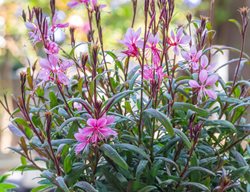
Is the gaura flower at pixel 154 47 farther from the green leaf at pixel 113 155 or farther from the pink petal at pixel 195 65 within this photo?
the green leaf at pixel 113 155

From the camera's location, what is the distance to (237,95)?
704 millimetres

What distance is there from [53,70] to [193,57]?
208mm

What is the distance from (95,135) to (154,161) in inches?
4.5

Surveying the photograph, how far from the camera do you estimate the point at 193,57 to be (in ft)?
2.09

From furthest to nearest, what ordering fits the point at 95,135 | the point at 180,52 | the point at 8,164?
the point at 8,164, the point at 180,52, the point at 95,135

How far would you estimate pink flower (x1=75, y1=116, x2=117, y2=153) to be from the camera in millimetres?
532

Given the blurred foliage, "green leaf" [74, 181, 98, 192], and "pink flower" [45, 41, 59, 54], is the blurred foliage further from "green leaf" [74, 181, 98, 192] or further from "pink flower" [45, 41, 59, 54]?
"green leaf" [74, 181, 98, 192]

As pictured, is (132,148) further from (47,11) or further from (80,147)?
(47,11)

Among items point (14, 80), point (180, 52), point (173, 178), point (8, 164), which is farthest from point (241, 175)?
point (14, 80)

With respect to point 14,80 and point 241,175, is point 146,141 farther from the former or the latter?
point 14,80

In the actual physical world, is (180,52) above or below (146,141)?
above

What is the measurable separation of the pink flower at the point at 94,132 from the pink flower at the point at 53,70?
4.1 inches

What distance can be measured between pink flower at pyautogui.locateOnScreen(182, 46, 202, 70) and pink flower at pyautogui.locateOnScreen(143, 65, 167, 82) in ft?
0.17

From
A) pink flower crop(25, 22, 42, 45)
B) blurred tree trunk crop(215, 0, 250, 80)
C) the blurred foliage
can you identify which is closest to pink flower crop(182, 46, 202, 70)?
pink flower crop(25, 22, 42, 45)
